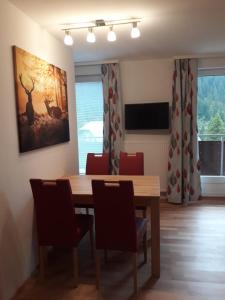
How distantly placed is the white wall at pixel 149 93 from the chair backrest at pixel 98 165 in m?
1.35

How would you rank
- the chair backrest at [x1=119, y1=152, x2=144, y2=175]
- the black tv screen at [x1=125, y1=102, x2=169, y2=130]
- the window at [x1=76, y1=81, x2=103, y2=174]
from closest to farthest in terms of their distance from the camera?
the chair backrest at [x1=119, y1=152, x2=144, y2=175], the black tv screen at [x1=125, y1=102, x2=169, y2=130], the window at [x1=76, y1=81, x2=103, y2=174]

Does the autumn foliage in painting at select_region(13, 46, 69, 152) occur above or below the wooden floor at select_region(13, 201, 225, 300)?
above

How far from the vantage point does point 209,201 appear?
480 cm

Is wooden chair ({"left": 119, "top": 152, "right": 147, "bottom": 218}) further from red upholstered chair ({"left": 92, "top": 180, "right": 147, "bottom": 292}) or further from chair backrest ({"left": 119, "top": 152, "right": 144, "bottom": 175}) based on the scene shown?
red upholstered chair ({"left": 92, "top": 180, "right": 147, "bottom": 292})

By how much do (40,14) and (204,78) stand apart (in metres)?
3.18

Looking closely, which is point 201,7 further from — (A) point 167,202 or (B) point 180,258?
(A) point 167,202

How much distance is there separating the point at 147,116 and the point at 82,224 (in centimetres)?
272

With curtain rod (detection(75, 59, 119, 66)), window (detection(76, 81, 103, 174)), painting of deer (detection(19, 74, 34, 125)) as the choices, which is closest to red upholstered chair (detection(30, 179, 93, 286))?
painting of deer (detection(19, 74, 34, 125))

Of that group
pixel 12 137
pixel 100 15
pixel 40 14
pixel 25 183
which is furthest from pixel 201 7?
pixel 25 183

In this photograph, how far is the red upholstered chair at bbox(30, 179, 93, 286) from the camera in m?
2.38

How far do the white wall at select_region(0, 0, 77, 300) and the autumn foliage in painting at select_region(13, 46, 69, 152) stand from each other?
8cm

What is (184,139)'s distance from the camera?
188 inches

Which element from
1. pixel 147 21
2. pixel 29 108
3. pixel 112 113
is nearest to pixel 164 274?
pixel 29 108

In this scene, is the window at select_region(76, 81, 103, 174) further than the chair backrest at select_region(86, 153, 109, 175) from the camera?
Yes
